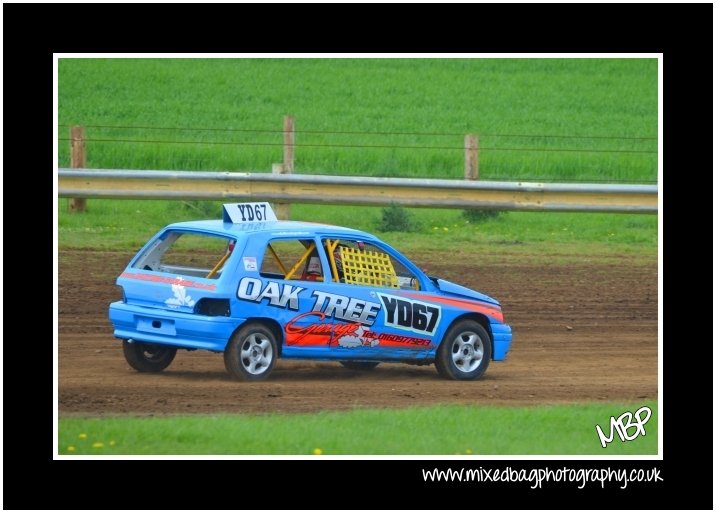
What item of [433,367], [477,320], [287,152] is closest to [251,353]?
[477,320]

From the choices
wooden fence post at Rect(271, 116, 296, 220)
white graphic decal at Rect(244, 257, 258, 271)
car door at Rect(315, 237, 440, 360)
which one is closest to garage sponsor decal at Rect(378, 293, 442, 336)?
car door at Rect(315, 237, 440, 360)

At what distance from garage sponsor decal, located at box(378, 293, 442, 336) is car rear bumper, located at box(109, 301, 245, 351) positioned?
1.64 meters

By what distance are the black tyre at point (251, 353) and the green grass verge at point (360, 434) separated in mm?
1331

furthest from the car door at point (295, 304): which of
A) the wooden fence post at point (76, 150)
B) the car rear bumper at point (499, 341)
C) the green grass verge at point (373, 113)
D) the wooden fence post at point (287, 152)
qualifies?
the green grass verge at point (373, 113)

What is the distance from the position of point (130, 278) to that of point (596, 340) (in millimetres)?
6105

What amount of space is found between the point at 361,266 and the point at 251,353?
4.82ft

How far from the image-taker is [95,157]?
26156 mm

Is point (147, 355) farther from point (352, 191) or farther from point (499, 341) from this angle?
point (352, 191)

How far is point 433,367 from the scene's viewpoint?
15.1m

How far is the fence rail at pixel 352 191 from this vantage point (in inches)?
843

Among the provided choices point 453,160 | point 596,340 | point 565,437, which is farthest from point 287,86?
point 565,437

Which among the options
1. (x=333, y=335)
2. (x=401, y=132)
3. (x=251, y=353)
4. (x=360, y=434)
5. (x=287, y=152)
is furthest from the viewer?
(x=401, y=132)

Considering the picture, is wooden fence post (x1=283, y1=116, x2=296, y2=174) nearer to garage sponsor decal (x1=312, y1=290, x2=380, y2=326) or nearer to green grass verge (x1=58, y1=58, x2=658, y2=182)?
green grass verge (x1=58, y1=58, x2=658, y2=182)

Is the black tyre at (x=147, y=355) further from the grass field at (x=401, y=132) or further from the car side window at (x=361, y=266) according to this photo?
the grass field at (x=401, y=132)
